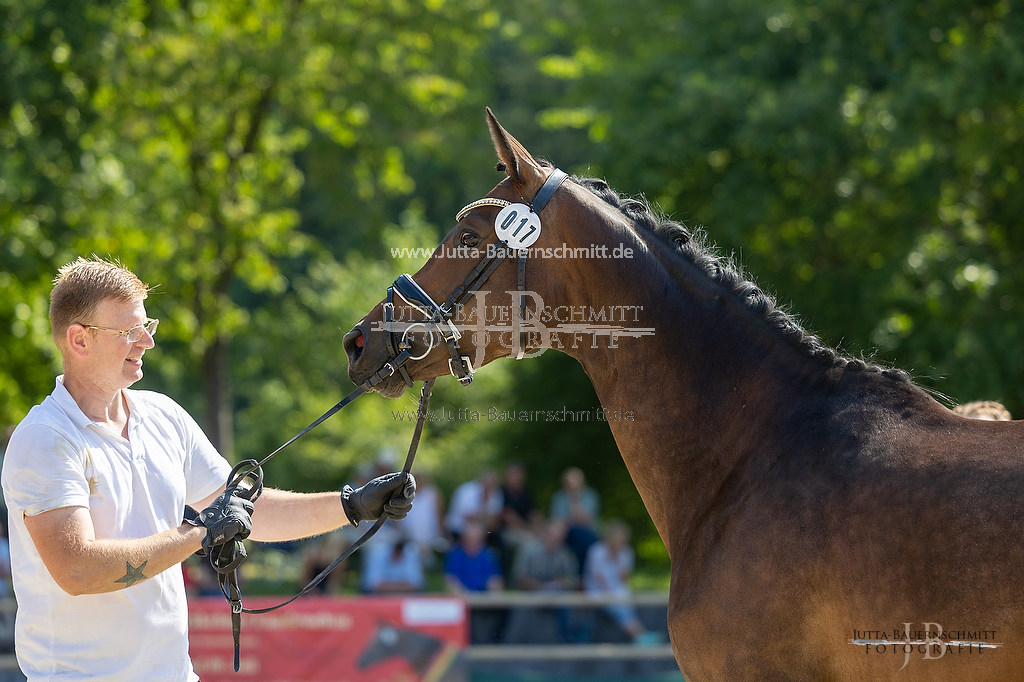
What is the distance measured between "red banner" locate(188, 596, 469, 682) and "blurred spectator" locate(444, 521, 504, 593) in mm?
1575

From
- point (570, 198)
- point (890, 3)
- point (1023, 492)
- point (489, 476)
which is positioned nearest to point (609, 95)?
point (890, 3)

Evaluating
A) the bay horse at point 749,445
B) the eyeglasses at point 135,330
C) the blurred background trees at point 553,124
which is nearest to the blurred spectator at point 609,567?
the blurred background trees at point 553,124

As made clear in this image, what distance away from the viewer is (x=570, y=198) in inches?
133

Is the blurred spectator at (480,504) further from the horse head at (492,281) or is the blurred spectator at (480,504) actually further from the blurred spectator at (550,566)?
the horse head at (492,281)

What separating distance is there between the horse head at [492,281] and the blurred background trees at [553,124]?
3.99 meters

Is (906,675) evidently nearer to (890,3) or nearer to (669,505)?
(669,505)

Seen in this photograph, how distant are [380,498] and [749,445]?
4.26 feet

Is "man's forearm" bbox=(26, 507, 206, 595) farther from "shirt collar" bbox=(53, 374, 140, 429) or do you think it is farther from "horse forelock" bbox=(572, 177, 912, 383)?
"horse forelock" bbox=(572, 177, 912, 383)

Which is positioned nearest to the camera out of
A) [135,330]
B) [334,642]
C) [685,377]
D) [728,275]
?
[135,330]

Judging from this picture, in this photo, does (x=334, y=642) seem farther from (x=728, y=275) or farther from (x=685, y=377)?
(x=728, y=275)

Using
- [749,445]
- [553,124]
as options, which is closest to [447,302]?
[749,445]

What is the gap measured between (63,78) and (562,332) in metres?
9.84

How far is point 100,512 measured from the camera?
295cm

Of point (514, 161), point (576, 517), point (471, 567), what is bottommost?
point (471, 567)
